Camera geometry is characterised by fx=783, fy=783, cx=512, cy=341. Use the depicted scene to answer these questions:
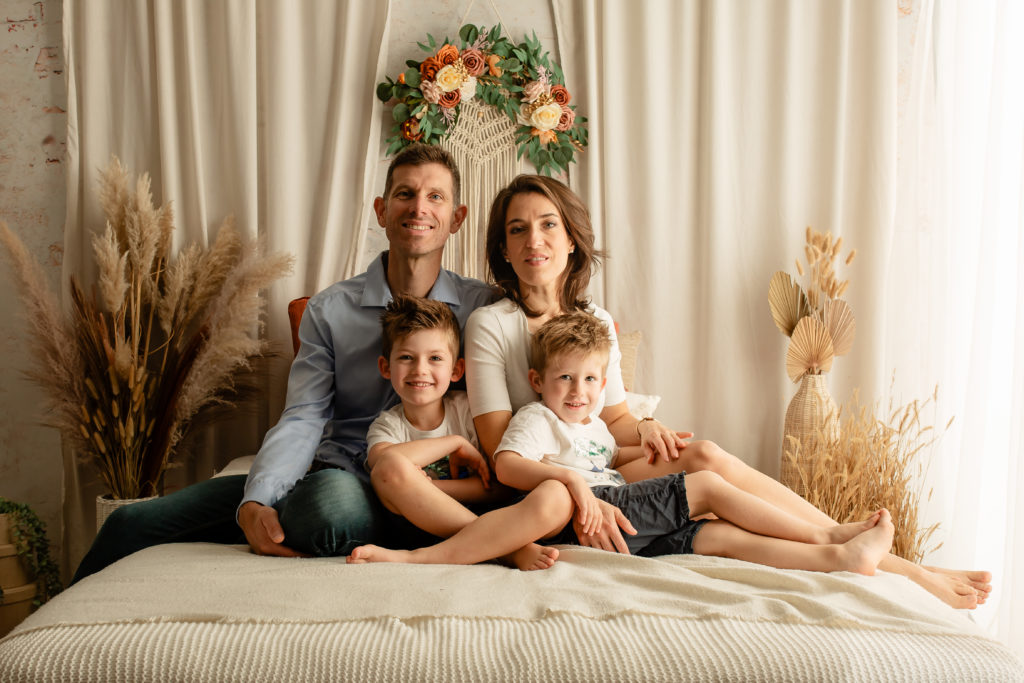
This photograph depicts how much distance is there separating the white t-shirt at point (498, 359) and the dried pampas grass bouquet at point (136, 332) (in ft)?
3.74

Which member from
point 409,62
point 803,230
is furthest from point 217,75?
point 803,230

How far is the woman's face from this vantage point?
6.17 ft

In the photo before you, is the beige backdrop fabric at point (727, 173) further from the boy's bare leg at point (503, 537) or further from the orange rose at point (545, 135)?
the boy's bare leg at point (503, 537)

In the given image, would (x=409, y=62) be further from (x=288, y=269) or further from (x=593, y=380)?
(x=593, y=380)

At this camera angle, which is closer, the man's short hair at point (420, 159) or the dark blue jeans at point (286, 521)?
the dark blue jeans at point (286, 521)

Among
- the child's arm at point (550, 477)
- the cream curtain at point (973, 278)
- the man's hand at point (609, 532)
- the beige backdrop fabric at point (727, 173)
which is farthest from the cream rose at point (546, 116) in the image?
the man's hand at point (609, 532)

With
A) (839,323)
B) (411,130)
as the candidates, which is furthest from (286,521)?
(839,323)

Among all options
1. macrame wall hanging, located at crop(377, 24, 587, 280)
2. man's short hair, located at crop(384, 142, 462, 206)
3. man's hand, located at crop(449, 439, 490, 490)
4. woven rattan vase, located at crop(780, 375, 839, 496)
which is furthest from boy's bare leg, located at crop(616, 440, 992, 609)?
macrame wall hanging, located at crop(377, 24, 587, 280)

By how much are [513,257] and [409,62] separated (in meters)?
1.32

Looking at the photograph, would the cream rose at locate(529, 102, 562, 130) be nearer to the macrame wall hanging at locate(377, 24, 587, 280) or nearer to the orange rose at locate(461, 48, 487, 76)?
the macrame wall hanging at locate(377, 24, 587, 280)

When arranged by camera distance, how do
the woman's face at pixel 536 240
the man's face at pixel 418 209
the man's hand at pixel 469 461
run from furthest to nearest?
the man's face at pixel 418 209
the woman's face at pixel 536 240
the man's hand at pixel 469 461

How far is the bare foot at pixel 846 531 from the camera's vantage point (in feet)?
4.85

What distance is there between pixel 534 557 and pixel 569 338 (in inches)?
19.7

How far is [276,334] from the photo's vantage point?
2926 millimetres
